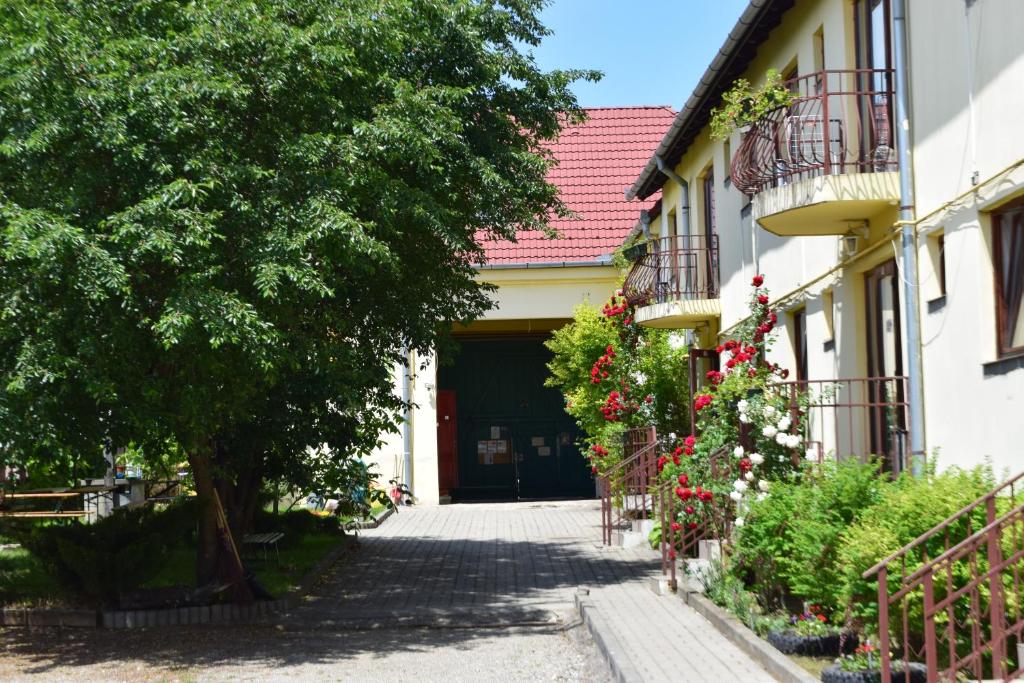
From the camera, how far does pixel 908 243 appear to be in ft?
34.3

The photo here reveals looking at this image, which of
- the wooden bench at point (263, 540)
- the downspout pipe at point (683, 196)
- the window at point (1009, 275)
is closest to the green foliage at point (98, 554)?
the wooden bench at point (263, 540)

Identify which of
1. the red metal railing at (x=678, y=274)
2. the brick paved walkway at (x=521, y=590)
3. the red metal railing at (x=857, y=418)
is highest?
the red metal railing at (x=678, y=274)

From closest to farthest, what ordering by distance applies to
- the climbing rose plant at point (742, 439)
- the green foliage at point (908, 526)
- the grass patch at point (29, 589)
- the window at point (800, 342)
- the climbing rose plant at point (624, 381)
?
the green foliage at point (908, 526) < the climbing rose plant at point (742, 439) < the grass patch at point (29, 589) < the window at point (800, 342) < the climbing rose plant at point (624, 381)

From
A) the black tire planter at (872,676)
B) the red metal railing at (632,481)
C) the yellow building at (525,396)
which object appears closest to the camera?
the black tire planter at (872,676)

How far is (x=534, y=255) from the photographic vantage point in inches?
1129

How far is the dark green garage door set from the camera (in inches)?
1280

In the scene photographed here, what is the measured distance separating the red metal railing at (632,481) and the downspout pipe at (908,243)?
290 inches

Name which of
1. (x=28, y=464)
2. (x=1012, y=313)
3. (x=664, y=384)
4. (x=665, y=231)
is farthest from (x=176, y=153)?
(x=665, y=231)

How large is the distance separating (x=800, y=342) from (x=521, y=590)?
14.7 ft

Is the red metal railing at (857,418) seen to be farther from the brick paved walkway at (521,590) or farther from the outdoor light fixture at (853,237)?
the brick paved walkway at (521,590)

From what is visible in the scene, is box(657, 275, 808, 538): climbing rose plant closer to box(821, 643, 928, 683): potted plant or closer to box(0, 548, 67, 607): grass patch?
box(821, 643, 928, 683): potted plant

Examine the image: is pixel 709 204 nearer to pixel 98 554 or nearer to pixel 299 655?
pixel 98 554

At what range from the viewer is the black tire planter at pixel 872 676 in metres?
7.27

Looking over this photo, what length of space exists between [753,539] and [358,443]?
6736 mm
